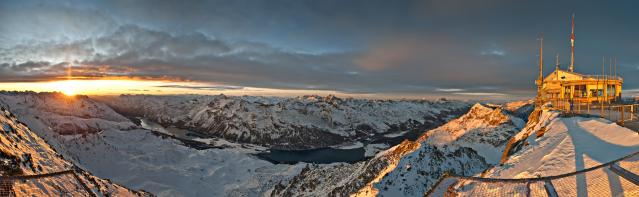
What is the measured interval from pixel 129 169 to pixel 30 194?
102603 millimetres

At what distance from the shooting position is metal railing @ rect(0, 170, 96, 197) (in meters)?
14.4

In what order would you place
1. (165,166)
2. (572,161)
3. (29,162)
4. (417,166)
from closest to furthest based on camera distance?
(572,161) → (29,162) → (417,166) → (165,166)

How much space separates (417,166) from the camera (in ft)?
184

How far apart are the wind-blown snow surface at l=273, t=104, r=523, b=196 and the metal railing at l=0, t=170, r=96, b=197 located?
38.3 m

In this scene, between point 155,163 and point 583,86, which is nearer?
point 583,86

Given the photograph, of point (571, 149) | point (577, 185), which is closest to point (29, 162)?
point (577, 185)

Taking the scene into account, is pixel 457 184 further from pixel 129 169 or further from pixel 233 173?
pixel 233 173

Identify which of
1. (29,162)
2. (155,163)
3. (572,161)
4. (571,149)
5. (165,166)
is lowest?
(165,166)

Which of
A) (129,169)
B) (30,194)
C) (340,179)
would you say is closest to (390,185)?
(340,179)

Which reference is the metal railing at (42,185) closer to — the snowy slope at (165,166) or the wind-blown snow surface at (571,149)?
the wind-blown snow surface at (571,149)

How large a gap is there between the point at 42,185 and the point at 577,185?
25.5 metres

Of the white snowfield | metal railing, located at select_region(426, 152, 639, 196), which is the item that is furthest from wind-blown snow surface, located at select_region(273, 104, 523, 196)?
metal railing, located at select_region(426, 152, 639, 196)

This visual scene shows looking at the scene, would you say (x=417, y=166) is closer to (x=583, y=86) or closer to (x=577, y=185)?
(x=583, y=86)

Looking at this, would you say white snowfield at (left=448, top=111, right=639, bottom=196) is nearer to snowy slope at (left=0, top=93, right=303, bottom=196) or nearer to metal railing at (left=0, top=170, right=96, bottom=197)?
metal railing at (left=0, top=170, right=96, bottom=197)
